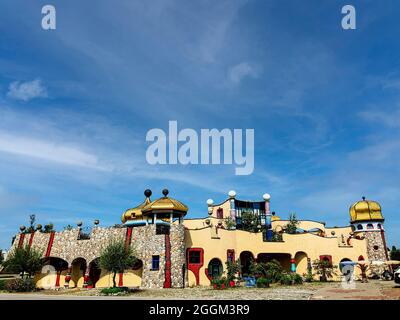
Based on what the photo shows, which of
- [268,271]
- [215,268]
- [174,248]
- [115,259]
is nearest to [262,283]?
[268,271]

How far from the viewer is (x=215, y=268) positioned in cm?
3053

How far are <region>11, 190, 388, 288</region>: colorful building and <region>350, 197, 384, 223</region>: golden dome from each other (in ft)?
0.39

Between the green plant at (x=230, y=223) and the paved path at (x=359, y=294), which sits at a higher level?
the green plant at (x=230, y=223)

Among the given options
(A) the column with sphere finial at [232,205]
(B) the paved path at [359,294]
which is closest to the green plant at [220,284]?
(B) the paved path at [359,294]

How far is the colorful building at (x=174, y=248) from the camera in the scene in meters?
28.5

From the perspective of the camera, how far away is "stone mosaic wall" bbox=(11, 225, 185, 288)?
27656 mm

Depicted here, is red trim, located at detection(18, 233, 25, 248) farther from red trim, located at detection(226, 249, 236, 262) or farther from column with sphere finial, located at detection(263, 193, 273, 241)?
column with sphere finial, located at detection(263, 193, 273, 241)

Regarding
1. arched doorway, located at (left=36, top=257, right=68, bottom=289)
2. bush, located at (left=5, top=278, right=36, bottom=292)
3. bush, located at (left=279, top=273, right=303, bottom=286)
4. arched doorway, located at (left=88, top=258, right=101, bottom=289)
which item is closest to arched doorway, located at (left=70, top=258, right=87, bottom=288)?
arched doorway, located at (left=36, top=257, right=68, bottom=289)

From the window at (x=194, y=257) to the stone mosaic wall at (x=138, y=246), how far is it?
3.92 ft

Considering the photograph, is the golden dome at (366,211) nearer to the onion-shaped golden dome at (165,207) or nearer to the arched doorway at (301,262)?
the arched doorway at (301,262)

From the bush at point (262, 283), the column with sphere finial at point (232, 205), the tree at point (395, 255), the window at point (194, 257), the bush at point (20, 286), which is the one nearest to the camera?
the bush at point (262, 283)
